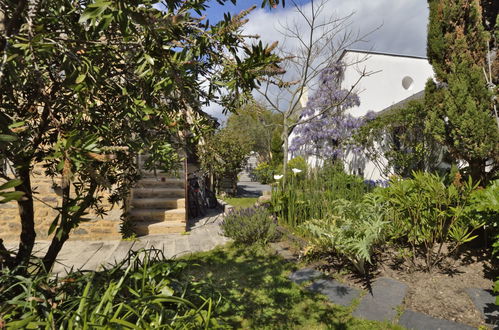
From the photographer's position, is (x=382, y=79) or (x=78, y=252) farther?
(x=382, y=79)

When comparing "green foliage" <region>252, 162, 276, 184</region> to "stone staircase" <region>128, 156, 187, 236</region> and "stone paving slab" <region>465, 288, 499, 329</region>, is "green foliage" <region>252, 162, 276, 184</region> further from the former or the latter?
"stone paving slab" <region>465, 288, 499, 329</region>

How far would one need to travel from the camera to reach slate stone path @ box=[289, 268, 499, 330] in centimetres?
261

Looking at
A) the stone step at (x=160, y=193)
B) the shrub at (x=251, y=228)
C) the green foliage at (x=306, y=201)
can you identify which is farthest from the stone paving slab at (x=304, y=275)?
the stone step at (x=160, y=193)

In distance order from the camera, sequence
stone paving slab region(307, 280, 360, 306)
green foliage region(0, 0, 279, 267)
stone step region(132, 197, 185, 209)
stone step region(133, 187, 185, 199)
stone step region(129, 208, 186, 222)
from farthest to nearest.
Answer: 1. stone step region(133, 187, 185, 199)
2. stone step region(132, 197, 185, 209)
3. stone step region(129, 208, 186, 222)
4. stone paving slab region(307, 280, 360, 306)
5. green foliage region(0, 0, 279, 267)

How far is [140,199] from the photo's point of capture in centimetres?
703

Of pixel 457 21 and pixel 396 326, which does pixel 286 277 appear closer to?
pixel 396 326

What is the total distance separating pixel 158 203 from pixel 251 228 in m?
2.97

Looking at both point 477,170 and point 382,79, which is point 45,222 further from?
point 382,79

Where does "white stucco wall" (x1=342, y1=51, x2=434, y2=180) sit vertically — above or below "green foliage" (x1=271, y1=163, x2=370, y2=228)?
above

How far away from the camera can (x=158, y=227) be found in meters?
6.37

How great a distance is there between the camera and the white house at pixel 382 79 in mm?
13562

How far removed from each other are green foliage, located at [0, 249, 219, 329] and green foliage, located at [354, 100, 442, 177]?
29.2 ft

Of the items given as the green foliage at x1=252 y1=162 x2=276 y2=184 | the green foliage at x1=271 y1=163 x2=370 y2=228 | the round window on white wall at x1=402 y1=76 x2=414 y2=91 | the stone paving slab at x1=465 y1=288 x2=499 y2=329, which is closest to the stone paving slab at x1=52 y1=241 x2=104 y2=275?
the green foliage at x1=271 y1=163 x2=370 y2=228

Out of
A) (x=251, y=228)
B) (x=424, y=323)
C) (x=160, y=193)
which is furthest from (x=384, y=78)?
(x=424, y=323)
